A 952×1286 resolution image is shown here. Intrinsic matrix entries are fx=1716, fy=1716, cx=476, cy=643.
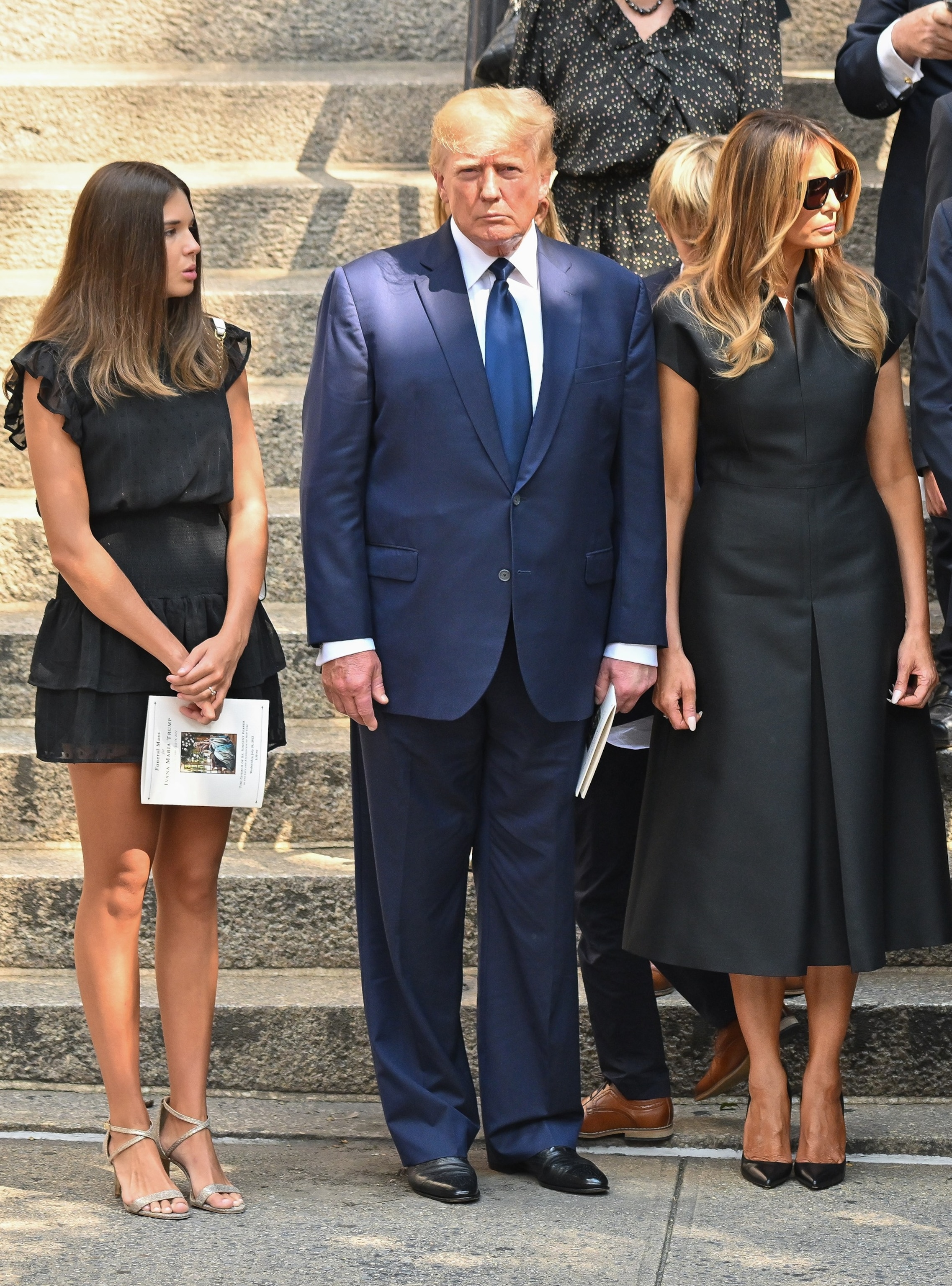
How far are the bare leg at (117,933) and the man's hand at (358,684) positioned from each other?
40 cm

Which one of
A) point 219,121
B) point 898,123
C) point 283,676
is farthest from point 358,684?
point 219,121

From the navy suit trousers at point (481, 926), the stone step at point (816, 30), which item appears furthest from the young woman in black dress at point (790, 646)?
the stone step at point (816, 30)

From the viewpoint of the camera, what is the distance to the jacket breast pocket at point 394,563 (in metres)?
3.22

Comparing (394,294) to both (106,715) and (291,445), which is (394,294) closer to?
(106,715)

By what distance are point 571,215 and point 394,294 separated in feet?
4.88

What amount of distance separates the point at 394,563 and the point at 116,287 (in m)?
0.72

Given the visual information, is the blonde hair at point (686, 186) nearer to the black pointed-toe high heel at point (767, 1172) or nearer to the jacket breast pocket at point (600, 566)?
the jacket breast pocket at point (600, 566)

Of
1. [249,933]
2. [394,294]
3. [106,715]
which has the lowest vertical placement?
[249,933]

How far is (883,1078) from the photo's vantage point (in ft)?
12.2

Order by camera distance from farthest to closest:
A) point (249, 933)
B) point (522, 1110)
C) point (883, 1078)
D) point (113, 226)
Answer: point (249, 933) < point (883, 1078) < point (522, 1110) < point (113, 226)

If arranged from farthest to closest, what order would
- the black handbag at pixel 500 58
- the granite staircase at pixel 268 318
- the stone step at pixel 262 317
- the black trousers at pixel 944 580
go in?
the stone step at pixel 262 317
the black handbag at pixel 500 58
the black trousers at pixel 944 580
the granite staircase at pixel 268 318

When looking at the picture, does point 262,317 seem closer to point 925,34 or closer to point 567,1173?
point 925,34

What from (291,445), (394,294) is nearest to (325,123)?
(291,445)

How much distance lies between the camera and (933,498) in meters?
3.94
